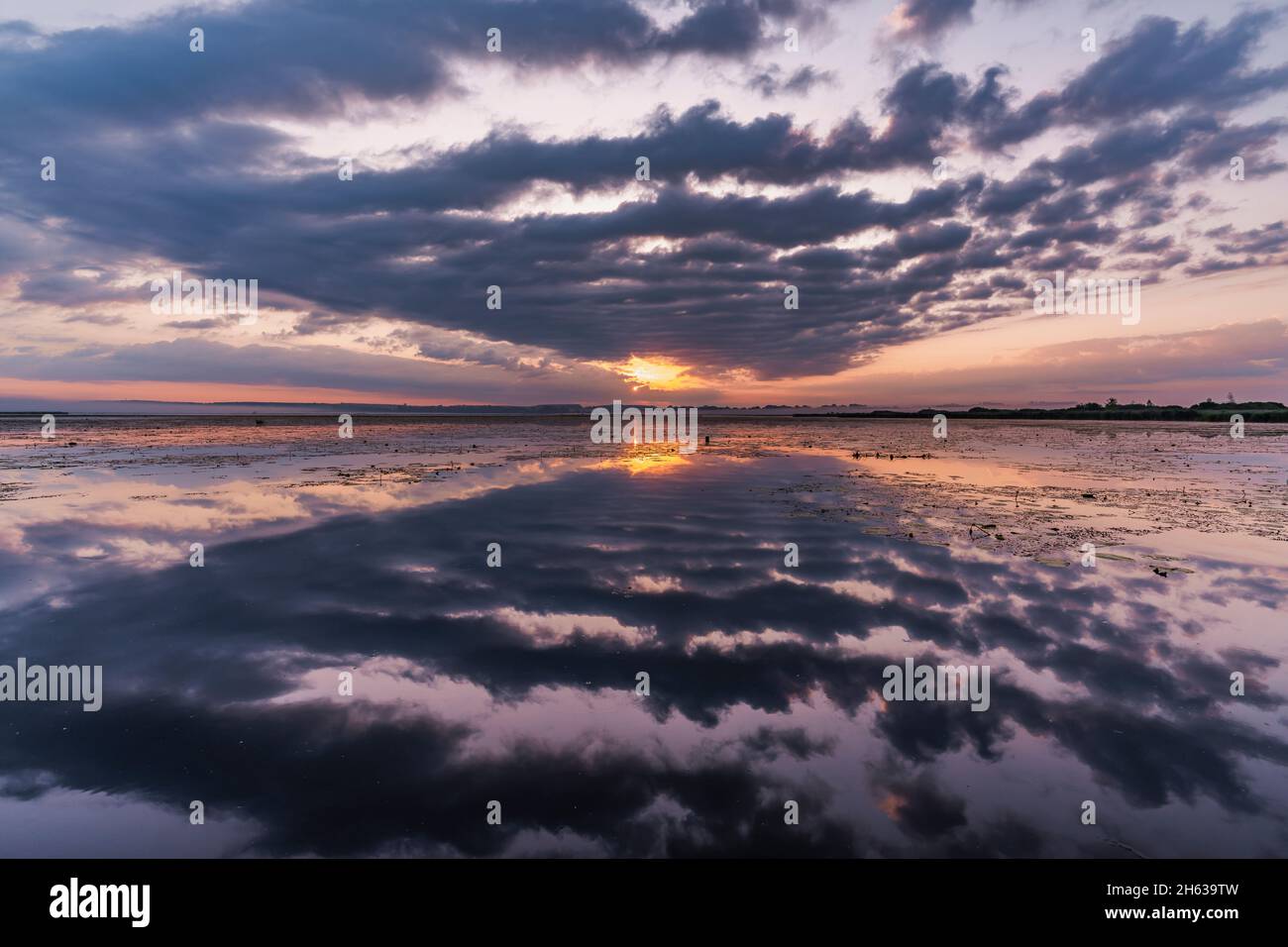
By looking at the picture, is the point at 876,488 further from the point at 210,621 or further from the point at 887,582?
the point at 210,621

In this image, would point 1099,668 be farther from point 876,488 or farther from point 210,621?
point 876,488

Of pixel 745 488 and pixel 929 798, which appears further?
pixel 745 488

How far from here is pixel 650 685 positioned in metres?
8.02

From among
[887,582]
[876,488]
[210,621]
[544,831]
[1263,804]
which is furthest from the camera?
[876,488]

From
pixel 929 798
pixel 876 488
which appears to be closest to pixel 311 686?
pixel 929 798

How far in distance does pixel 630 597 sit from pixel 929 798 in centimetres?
682

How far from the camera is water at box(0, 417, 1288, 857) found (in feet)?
17.3

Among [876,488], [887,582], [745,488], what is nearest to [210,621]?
[887,582]

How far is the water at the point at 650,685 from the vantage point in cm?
529

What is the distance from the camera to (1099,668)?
27.9 ft
